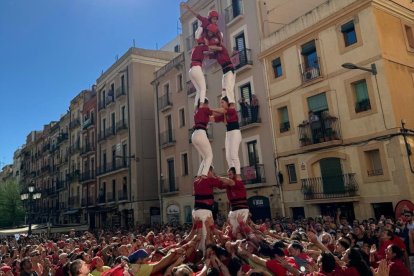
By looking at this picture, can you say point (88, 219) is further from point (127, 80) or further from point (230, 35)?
point (230, 35)

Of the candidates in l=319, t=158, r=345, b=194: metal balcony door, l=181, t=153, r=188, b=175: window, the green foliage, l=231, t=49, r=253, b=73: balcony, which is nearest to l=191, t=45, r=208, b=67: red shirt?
l=319, t=158, r=345, b=194: metal balcony door

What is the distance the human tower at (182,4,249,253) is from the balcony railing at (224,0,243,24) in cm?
1326

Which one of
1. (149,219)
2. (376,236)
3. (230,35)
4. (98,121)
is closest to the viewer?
(376,236)

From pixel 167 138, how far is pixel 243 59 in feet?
30.2

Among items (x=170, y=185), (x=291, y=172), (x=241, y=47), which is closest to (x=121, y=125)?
(x=170, y=185)

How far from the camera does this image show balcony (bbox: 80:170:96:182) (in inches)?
1462

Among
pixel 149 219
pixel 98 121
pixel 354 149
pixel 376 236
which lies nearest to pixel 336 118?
pixel 354 149

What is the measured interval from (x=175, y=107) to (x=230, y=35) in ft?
23.2

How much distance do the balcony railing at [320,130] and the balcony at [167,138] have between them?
1133 cm

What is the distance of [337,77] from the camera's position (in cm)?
1686

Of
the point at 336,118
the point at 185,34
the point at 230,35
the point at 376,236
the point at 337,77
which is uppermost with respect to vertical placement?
the point at 185,34

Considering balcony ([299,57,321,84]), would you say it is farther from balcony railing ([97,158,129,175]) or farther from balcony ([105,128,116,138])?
balcony ([105,128,116,138])

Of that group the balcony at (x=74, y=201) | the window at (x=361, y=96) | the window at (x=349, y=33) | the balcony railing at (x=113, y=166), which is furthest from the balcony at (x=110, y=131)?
the window at (x=361, y=96)

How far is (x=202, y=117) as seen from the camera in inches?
354
